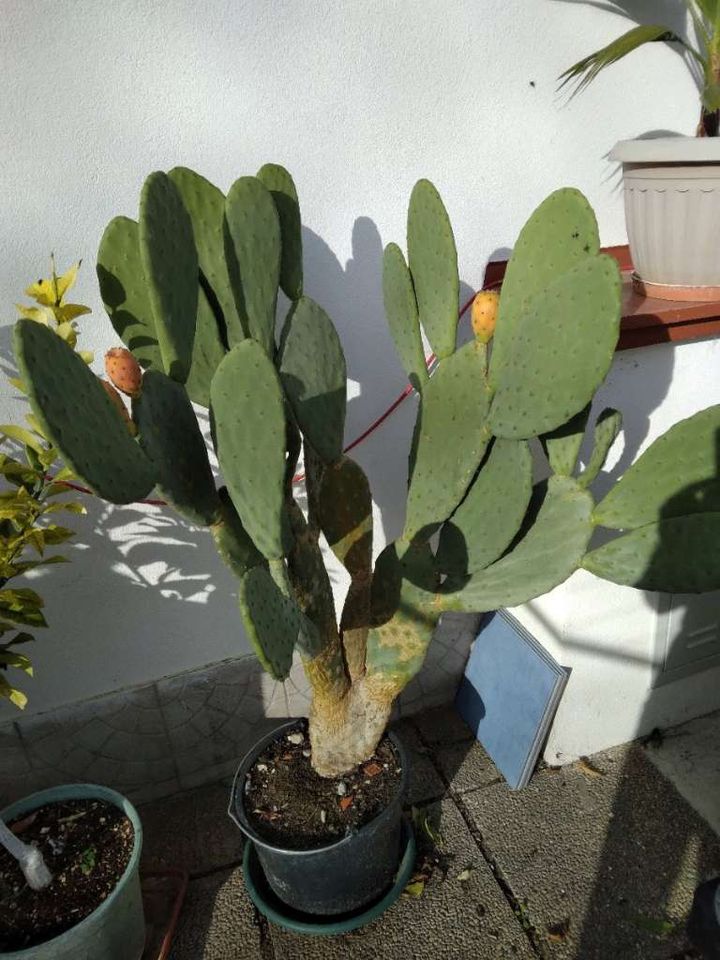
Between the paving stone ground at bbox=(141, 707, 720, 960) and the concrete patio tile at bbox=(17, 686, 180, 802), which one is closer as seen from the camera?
the paving stone ground at bbox=(141, 707, 720, 960)

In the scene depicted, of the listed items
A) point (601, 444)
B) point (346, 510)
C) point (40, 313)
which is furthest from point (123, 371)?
point (601, 444)

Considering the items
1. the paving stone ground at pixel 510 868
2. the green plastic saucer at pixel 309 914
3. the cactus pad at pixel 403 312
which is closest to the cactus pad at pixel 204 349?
the cactus pad at pixel 403 312

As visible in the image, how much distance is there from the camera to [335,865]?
140cm

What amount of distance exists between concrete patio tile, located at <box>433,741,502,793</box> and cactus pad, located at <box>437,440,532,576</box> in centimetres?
87

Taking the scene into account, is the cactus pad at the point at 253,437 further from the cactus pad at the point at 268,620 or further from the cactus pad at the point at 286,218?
the cactus pad at the point at 286,218

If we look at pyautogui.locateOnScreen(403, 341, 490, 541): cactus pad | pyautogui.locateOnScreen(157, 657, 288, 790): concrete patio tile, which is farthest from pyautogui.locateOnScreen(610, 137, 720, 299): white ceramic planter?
pyautogui.locateOnScreen(157, 657, 288, 790): concrete patio tile

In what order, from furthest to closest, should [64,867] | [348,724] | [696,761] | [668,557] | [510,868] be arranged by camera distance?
[696,761] → [510,868] → [348,724] → [64,867] → [668,557]

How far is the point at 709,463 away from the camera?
3.63 ft

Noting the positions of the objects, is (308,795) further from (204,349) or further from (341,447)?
(204,349)

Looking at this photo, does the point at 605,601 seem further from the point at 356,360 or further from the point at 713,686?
the point at 356,360

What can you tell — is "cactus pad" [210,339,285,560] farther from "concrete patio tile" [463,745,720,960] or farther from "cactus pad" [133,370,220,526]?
"concrete patio tile" [463,745,720,960]

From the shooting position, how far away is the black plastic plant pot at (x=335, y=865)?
1374mm

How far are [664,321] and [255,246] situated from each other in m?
0.92

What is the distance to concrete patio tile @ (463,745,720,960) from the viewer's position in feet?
4.78
